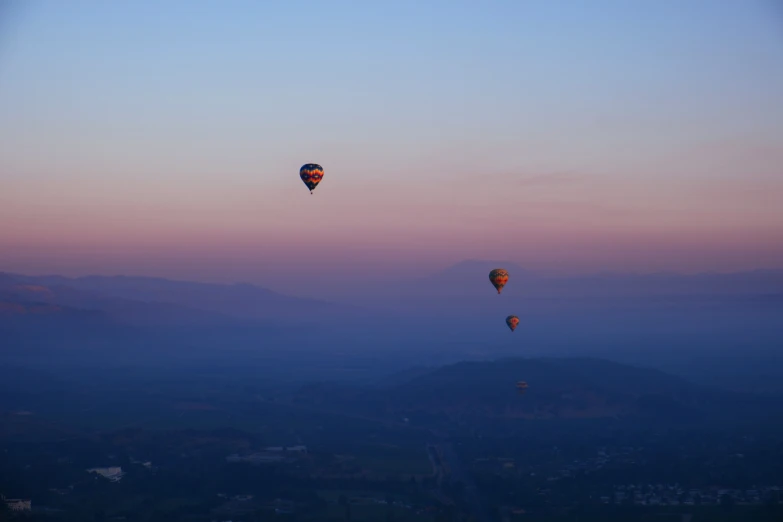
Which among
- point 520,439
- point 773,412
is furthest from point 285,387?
point 773,412

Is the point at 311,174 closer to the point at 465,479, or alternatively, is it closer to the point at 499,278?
the point at 499,278

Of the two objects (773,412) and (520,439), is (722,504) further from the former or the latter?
(773,412)

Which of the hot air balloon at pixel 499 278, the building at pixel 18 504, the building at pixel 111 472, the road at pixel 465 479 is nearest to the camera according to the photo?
the building at pixel 18 504

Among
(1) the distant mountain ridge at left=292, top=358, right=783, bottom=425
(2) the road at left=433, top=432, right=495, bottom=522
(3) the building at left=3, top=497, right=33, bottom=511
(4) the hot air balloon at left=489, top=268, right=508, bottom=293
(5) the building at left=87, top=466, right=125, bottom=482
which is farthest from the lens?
(1) the distant mountain ridge at left=292, top=358, right=783, bottom=425

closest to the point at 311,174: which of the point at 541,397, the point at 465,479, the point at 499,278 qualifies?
the point at 499,278

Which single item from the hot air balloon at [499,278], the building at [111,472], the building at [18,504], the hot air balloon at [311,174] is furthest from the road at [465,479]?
the building at [18,504]

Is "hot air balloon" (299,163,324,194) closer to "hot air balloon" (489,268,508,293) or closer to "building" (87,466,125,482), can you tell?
"hot air balloon" (489,268,508,293)

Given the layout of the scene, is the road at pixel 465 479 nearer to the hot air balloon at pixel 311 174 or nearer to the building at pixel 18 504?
the hot air balloon at pixel 311 174

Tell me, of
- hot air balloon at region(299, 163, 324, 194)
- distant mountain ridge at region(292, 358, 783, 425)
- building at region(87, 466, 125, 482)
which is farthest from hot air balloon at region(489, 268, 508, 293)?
building at region(87, 466, 125, 482)

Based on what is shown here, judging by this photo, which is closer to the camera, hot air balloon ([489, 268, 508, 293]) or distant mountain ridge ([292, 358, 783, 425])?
hot air balloon ([489, 268, 508, 293])
